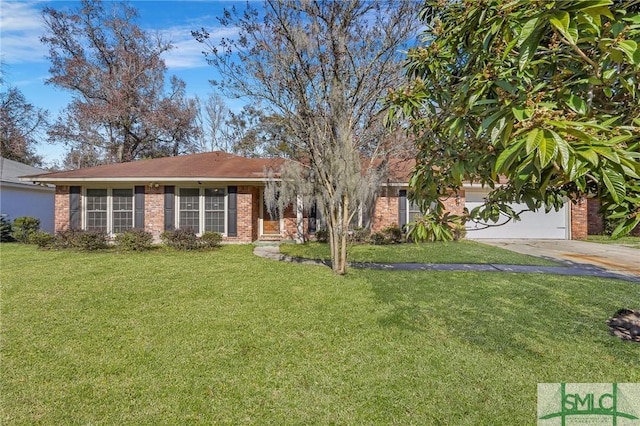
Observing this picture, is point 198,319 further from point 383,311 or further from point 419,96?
point 419,96

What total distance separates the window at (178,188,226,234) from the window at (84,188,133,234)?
2163 mm

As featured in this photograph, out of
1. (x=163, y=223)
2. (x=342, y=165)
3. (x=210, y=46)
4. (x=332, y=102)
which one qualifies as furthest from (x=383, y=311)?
(x=163, y=223)

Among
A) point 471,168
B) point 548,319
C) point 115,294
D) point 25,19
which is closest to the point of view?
point 471,168

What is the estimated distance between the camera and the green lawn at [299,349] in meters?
2.79

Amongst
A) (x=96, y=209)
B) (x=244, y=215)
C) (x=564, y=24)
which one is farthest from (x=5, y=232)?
(x=564, y=24)

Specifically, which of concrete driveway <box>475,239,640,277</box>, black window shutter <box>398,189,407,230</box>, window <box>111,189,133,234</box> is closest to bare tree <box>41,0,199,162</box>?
window <box>111,189,133,234</box>

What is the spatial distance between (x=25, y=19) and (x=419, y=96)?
832 centimetres

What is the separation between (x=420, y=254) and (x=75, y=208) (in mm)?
13497

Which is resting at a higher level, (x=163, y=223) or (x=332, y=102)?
(x=332, y=102)

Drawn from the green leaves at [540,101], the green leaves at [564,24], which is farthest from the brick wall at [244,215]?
the green leaves at [564,24]

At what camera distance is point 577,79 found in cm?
179

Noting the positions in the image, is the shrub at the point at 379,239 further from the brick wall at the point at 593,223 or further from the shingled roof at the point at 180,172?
the brick wall at the point at 593,223

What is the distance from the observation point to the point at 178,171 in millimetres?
13461

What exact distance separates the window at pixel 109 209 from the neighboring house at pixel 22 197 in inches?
102
